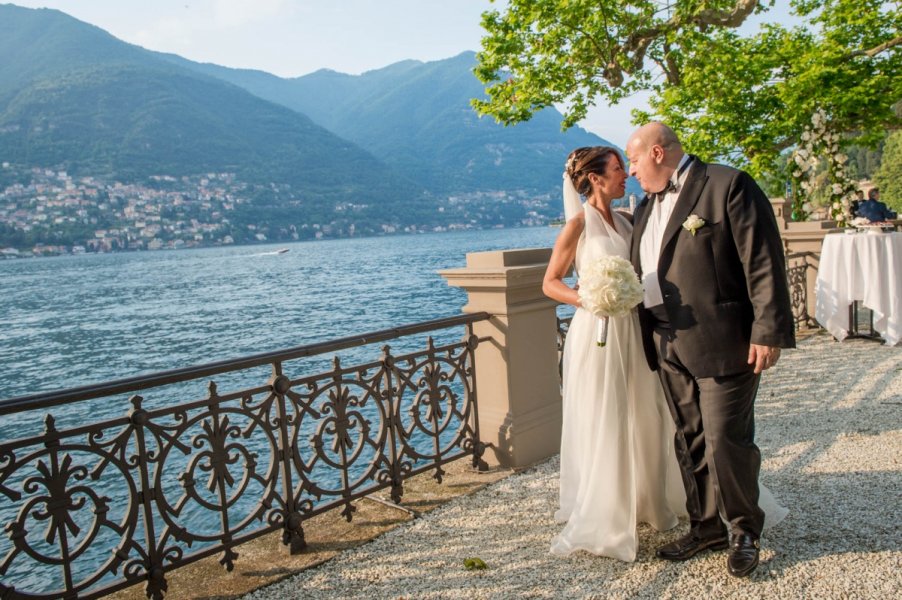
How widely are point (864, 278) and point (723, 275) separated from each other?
726 centimetres

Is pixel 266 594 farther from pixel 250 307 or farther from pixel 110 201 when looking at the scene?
pixel 110 201

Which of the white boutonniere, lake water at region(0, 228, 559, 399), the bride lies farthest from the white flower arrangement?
lake water at region(0, 228, 559, 399)

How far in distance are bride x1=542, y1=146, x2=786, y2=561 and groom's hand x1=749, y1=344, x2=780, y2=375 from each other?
697 mm

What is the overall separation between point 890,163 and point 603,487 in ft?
205

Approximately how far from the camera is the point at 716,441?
332 cm

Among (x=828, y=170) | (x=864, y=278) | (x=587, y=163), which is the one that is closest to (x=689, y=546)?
(x=587, y=163)

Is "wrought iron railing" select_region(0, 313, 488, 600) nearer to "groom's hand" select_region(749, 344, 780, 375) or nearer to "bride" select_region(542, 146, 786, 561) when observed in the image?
"bride" select_region(542, 146, 786, 561)

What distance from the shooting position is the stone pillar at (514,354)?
5.16 metres

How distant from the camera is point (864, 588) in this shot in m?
3.17

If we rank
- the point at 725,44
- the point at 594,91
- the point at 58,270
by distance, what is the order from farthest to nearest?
the point at 58,270, the point at 594,91, the point at 725,44

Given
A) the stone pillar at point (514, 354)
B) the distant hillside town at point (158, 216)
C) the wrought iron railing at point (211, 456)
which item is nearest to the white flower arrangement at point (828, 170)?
the stone pillar at point (514, 354)

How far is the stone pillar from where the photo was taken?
5164 mm

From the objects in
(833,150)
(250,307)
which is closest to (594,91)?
(833,150)

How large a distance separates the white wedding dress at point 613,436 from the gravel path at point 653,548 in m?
0.15
